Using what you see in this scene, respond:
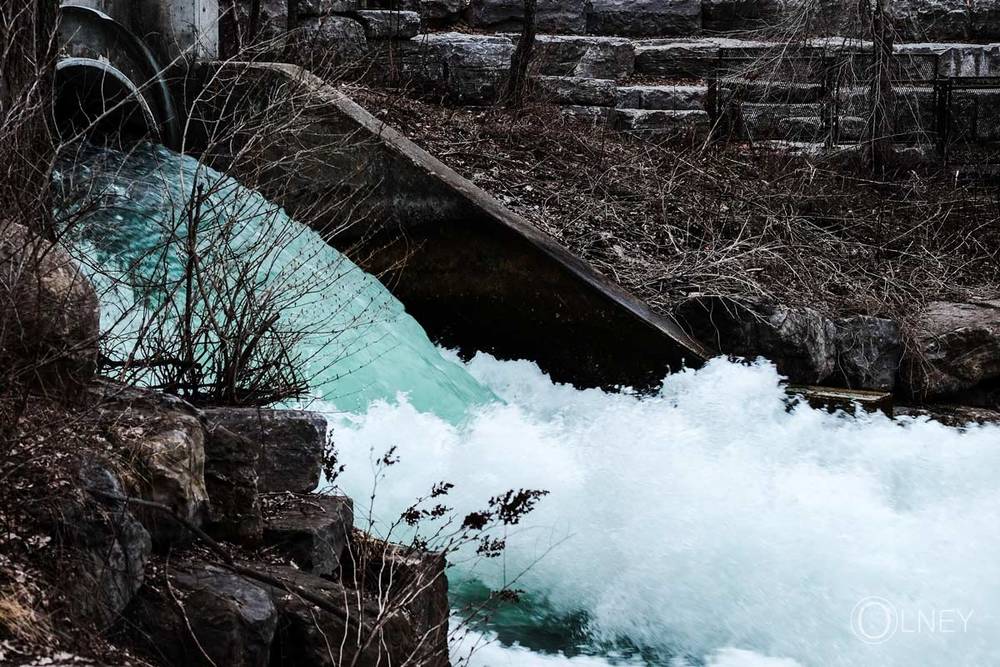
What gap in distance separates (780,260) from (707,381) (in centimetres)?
169

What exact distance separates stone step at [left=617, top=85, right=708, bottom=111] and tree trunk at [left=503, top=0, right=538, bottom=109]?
185 cm

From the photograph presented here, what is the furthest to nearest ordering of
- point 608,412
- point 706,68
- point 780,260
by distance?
1. point 706,68
2. point 780,260
3. point 608,412

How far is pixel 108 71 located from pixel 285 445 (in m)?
5.42

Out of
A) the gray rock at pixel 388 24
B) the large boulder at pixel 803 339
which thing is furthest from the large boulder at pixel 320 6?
the large boulder at pixel 803 339

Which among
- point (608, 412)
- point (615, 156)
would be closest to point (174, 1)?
point (615, 156)

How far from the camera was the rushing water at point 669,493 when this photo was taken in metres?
5.25

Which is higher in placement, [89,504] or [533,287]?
[89,504]

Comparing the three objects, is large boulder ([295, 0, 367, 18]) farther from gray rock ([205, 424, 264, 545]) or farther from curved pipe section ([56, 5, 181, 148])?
gray rock ([205, 424, 264, 545])

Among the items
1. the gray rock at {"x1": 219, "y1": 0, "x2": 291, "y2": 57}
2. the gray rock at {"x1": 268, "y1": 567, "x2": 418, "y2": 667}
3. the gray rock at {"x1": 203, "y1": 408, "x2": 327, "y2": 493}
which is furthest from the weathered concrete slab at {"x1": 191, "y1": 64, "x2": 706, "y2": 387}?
the gray rock at {"x1": 268, "y1": 567, "x2": 418, "y2": 667}

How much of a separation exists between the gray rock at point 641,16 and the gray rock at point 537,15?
17 centimetres

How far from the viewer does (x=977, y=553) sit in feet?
19.2

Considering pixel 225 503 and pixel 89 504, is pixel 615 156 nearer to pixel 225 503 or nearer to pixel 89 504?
pixel 225 503

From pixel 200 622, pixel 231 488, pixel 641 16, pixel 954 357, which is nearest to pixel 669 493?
pixel 954 357

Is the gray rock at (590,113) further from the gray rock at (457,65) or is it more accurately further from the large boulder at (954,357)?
the large boulder at (954,357)
